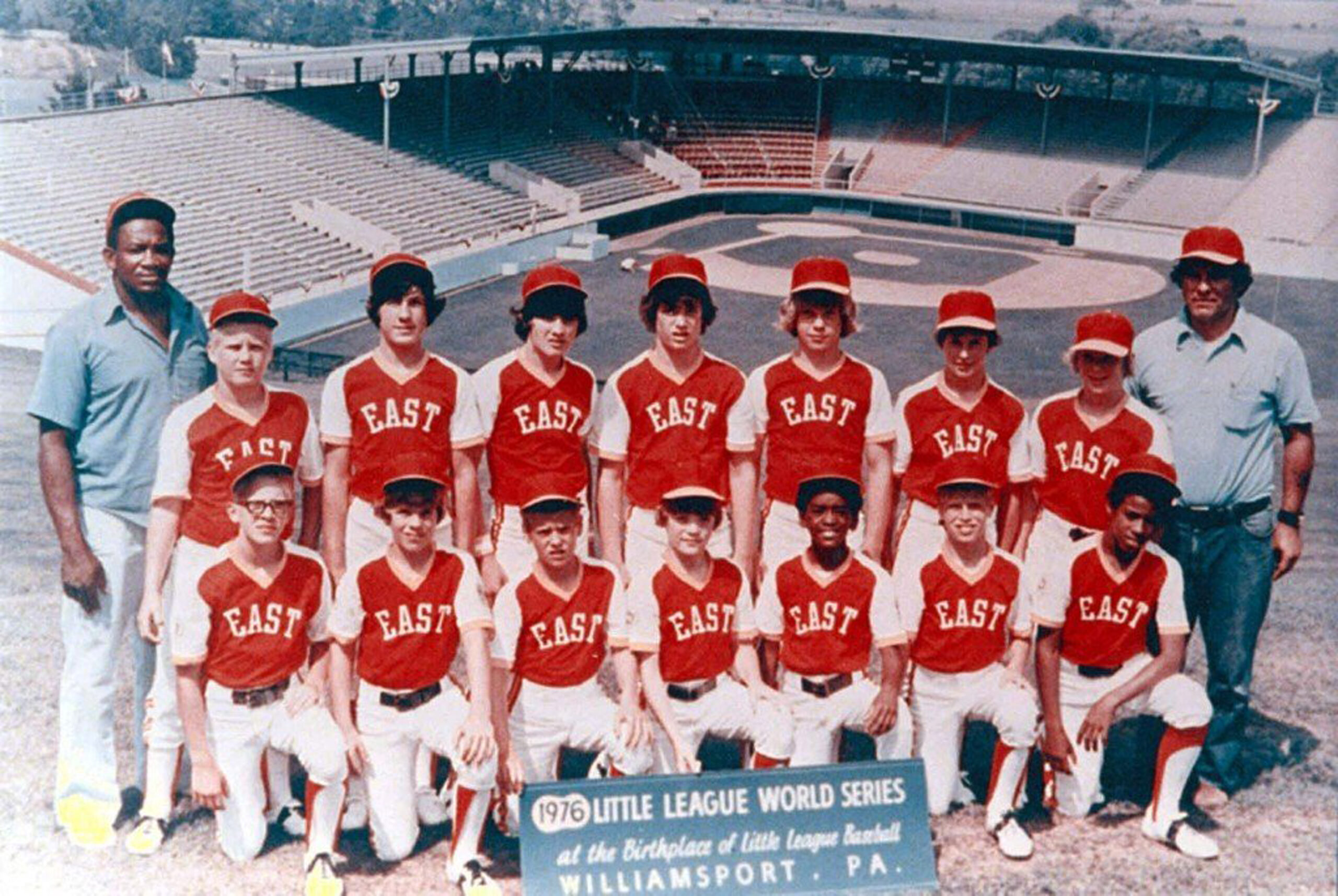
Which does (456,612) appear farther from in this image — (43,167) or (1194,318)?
(43,167)

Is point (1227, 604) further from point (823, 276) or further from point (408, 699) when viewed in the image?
point (408, 699)

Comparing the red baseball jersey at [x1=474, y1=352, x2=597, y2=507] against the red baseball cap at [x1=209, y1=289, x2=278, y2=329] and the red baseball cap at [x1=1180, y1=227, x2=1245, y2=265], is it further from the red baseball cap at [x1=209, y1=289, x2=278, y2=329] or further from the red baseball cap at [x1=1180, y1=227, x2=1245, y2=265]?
the red baseball cap at [x1=1180, y1=227, x2=1245, y2=265]

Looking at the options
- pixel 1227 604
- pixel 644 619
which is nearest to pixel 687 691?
pixel 644 619

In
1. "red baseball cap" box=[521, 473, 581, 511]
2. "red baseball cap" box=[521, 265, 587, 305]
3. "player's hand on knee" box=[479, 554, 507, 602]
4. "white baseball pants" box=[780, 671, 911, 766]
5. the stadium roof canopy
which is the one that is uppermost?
the stadium roof canopy

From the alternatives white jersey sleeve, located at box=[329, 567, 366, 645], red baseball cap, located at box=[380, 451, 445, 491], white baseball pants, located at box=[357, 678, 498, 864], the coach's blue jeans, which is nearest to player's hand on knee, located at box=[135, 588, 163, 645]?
white jersey sleeve, located at box=[329, 567, 366, 645]

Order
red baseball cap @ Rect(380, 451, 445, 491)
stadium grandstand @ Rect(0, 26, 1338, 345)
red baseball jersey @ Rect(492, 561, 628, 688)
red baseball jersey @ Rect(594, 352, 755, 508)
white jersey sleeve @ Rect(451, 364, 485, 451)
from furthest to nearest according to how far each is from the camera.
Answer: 1. stadium grandstand @ Rect(0, 26, 1338, 345)
2. red baseball jersey @ Rect(594, 352, 755, 508)
3. white jersey sleeve @ Rect(451, 364, 485, 451)
4. red baseball cap @ Rect(380, 451, 445, 491)
5. red baseball jersey @ Rect(492, 561, 628, 688)

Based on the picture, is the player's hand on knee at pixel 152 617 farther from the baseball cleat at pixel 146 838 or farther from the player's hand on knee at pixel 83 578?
the baseball cleat at pixel 146 838
